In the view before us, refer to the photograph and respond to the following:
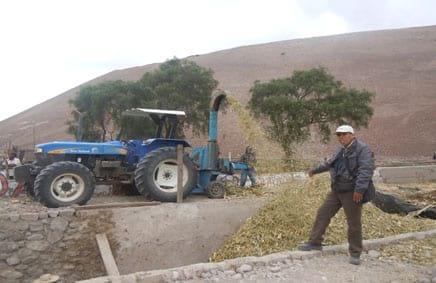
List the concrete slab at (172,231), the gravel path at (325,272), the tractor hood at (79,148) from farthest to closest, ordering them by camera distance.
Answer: the tractor hood at (79,148) → the concrete slab at (172,231) → the gravel path at (325,272)

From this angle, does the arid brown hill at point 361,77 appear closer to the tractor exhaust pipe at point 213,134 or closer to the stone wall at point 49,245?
the tractor exhaust pipe at point 213,134

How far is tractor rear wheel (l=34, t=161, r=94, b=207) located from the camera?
8828 mm

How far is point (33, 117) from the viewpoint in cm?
8556

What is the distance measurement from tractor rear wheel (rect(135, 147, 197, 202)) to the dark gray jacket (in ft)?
13.8

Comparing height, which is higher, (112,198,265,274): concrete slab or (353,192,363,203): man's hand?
(353,192,363,203): man's hand

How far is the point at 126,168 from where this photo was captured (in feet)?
34.1

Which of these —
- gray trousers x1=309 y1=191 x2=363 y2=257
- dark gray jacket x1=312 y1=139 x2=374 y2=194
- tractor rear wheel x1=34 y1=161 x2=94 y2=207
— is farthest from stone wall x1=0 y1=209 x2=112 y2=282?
dark gray jacket x1=312 y1=139 x2=374 y2=194

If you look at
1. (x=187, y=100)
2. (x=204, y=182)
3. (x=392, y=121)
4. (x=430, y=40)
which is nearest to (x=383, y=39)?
(x=430, y=40)

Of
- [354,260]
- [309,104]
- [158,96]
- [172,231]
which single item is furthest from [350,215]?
[158,96]

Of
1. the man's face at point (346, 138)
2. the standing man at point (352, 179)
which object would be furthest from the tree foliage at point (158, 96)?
the man's face at point (346, 138)

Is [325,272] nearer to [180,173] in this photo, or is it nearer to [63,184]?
[180,173]

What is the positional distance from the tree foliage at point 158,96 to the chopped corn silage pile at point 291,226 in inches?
772

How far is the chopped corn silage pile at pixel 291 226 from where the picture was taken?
7820 mm

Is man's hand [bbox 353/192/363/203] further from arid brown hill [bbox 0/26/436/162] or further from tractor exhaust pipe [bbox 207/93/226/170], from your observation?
arid brown hill [bbox 0/26/436/162]
